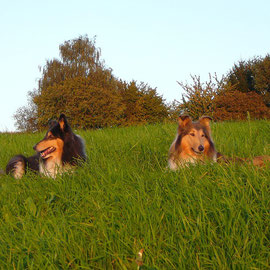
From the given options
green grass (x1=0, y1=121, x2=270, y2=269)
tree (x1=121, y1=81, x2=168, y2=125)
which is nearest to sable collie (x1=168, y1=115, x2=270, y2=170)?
green grass (x1=0, y1=121, x2=270, y2=269)

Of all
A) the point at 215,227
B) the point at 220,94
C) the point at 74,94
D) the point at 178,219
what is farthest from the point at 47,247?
the point at 74,94

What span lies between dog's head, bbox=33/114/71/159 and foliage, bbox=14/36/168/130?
64.9 ft

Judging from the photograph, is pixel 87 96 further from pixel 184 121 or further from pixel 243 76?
pixel 184 121

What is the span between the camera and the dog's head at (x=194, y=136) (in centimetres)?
529

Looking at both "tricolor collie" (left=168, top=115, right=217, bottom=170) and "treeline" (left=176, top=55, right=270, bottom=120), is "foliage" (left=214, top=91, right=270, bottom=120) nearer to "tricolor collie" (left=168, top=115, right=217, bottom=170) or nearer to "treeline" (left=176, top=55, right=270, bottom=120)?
"treeline" (left=176, top=55, right=270, bottom=120)

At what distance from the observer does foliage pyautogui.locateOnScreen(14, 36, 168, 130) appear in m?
35.3

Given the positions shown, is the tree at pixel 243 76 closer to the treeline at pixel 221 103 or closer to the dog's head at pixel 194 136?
the treeline at pixel 221 103

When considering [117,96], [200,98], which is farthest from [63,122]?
[117,96]

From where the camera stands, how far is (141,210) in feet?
10.6

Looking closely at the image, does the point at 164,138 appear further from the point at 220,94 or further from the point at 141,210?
the point at 220,94

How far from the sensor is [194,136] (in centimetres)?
539

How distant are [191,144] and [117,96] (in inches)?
1432

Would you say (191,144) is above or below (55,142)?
below

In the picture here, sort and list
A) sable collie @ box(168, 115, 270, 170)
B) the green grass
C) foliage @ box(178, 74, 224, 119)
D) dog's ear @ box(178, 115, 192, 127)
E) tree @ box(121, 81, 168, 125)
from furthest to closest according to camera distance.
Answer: tree @ box(121, 81, 168, 125)
foliage @ box(178, 74, 224, 119)
dog's ear @ box(178, 115, 192, 127)
sable collie @ box(168, 115, 270, 170)
the green grass
